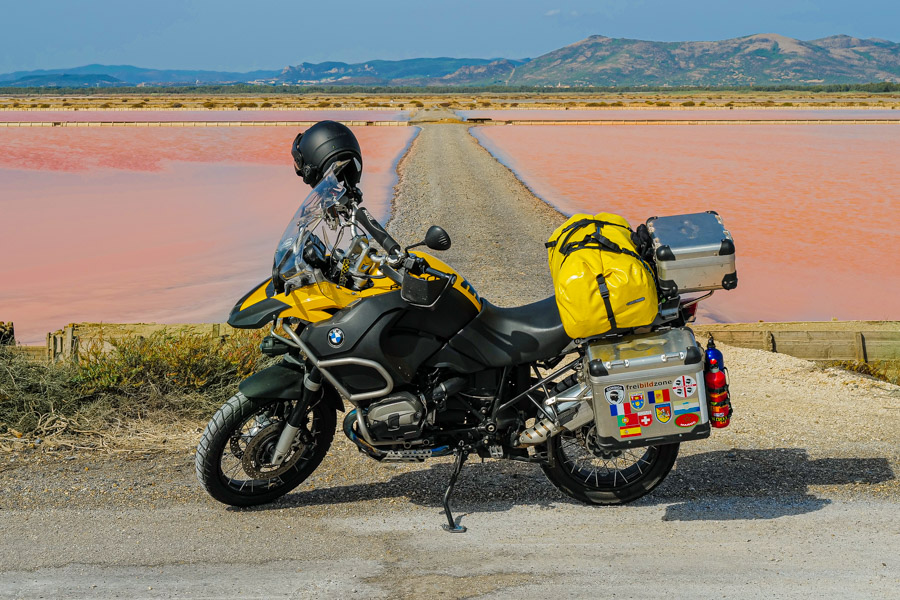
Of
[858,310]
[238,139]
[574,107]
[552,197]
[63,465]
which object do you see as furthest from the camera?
[574,107]

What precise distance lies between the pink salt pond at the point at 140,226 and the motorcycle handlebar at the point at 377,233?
7.39m

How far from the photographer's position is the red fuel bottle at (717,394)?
185 inches

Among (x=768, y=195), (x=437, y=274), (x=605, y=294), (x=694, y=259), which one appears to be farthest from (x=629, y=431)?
(x=768, y=195)

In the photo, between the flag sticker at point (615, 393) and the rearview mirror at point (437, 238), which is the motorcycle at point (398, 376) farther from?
the rearview mirror at point (437, 238)

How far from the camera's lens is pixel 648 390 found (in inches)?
183

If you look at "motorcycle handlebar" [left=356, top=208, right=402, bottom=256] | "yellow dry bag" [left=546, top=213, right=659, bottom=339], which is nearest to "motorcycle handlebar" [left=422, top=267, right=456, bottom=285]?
"motorcycle handlebar" [left=356, top=208, right=402, bottom=256]

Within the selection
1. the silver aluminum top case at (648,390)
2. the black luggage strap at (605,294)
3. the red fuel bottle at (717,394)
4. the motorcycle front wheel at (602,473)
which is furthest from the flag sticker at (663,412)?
the black luggage strap at (605,294)

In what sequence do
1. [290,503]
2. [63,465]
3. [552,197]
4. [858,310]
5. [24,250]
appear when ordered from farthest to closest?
1. [552,197]
2. [24,250]
3. [858,310]
4. [63,465]
5. [290,503]

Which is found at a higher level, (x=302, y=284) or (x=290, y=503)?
(x=302, y=284)

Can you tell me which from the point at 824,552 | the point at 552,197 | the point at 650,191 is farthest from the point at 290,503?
the point at 650,191

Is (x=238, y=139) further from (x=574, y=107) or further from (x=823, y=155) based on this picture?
(x=574, y=107)

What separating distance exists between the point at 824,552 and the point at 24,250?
15225 mm

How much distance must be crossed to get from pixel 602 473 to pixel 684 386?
2.74 feet

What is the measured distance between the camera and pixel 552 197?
21828 mm
